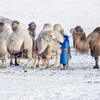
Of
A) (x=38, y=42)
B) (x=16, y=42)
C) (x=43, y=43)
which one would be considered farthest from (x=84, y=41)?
(x=16, y=42)

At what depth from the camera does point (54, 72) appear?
33.8ft

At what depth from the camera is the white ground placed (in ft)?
20.4

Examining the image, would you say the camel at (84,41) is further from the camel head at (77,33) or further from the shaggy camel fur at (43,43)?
the shaggy camel fur at (43,43)

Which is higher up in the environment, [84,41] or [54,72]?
[84,41]

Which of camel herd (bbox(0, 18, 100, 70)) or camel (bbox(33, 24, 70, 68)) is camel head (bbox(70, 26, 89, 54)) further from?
camel (bbox(33, 24, 70, 68))

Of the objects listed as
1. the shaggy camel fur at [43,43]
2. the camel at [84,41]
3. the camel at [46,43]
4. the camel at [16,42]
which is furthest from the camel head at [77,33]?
the camel at [16,42]

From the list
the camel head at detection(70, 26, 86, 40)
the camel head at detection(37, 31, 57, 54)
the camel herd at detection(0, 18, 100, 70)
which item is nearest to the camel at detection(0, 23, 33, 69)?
the camel herd at detection(0, 18, 100, 70)

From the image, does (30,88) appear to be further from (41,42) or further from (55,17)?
(55,17)

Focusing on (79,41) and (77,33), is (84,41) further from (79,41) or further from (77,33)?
(77,33)

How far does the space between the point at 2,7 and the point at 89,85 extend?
80273mm

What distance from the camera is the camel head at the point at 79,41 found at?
38.0 ft

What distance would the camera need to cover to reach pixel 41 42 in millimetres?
11344

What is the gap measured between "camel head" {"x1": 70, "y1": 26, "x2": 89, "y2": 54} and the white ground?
78 cm

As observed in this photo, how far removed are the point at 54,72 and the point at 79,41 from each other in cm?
205
